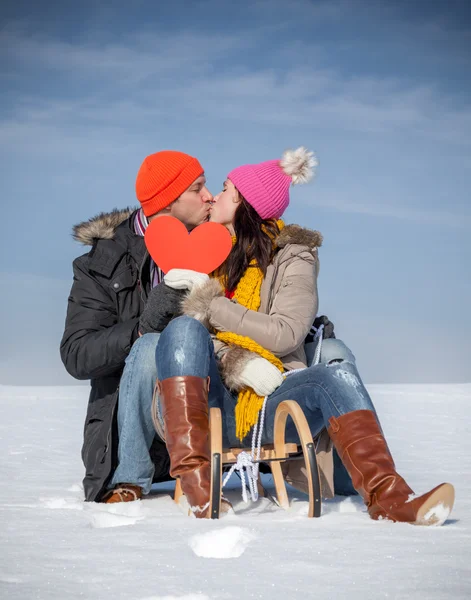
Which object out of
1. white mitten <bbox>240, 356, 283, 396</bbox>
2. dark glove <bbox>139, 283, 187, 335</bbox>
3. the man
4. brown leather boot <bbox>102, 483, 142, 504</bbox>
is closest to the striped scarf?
the man

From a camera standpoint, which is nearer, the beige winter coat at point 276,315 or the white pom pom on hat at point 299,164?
the beige winter coat at point 276,315

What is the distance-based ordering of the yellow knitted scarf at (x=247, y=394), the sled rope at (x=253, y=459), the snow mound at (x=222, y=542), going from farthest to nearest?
1. the yellow knitted scarf at (x=247, y=394)
2. the sled rope at (x=253, y=459)
3. the snow mound at (x=222, y=542)

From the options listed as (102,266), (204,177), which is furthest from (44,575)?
(204,177)

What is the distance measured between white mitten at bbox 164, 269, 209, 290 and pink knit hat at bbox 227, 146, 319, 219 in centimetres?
49

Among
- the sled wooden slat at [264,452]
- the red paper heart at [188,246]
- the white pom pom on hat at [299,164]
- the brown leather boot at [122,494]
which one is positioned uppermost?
the white pom pom on hat at [299,164]

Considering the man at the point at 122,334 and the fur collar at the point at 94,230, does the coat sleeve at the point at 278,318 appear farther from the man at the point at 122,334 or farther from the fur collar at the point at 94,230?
the fur collar at the point at 94,230

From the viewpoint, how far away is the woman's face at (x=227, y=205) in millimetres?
3525

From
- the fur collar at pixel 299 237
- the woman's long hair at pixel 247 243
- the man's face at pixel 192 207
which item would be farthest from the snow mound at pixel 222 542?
the man's face at pixel 192 207

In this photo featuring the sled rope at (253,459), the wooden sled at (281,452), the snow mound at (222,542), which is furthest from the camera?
the sled rope at (253,459)

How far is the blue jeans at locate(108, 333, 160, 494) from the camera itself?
10.2 feet

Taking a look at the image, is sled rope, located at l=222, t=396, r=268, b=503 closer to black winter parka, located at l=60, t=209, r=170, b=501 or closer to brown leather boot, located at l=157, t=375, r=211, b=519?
brown leather boot, located at l=157, t=375, r=211, b=519

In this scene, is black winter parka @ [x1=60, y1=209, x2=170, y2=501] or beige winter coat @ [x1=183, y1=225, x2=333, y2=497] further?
black winter parka @ [x1=60, y1=209, x2=170, y2=501]

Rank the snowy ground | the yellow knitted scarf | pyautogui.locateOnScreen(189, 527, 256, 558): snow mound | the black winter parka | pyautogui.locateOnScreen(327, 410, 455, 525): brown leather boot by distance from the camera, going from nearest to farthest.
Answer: the snowy ground, pyautogui.locateOnScreen(189, 527, 256, 558): snow mound, pyautogui.locateOnScreen(327, 410, 455, 525): brown leather boot, the yellow knitted scarf, the black winter parka

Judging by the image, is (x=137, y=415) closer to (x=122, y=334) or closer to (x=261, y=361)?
(x=122, y=334)
